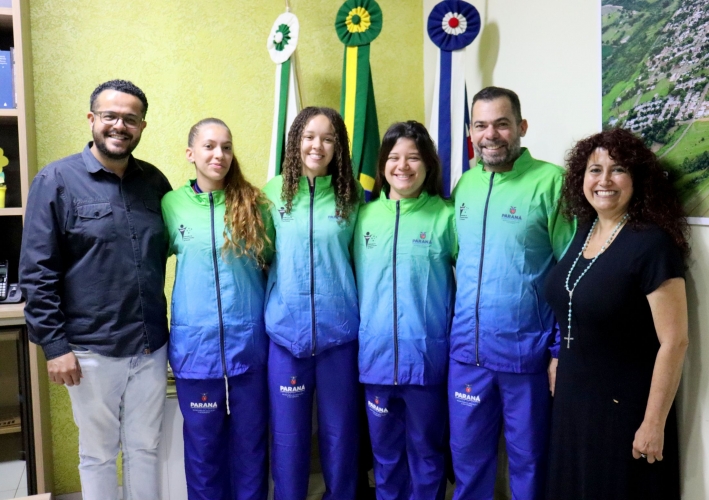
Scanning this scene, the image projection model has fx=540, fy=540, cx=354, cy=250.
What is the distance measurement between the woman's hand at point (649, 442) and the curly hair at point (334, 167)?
3.69 ft

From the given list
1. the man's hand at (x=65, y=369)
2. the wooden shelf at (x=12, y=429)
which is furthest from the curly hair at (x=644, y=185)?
the wooden shelf at (x=12, y=429)

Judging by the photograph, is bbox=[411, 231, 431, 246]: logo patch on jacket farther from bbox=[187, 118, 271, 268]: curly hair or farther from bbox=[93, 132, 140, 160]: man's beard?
bbox=[93, 132, 140, 160]: man's beard

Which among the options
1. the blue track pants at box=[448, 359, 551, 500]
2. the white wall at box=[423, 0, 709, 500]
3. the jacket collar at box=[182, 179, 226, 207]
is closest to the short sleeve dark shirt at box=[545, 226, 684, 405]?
the white wall at box=[423, 0, 709, 500]

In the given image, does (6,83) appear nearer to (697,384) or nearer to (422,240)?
(422,240)

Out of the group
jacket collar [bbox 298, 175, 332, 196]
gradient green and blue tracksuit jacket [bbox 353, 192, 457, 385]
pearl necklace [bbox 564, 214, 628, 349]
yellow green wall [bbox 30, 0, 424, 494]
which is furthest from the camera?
yellow green wall [bbox 30, 0, 424, 494]

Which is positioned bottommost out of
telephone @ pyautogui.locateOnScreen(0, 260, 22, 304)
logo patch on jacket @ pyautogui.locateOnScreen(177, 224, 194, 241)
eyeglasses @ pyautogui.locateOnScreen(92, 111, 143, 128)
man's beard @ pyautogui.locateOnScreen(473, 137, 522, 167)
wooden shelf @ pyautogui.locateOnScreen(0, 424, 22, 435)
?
wooden shelf @ pyautogui.locateOnScreen(0, 424, 22, 435)

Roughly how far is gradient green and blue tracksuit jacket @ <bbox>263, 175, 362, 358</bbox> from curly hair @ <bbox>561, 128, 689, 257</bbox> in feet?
2.81

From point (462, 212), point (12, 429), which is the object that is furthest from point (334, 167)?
point (12, 429)

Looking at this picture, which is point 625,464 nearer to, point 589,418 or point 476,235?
point 589,418

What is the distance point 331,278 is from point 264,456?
29.0 inches

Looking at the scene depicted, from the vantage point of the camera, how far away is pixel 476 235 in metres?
1.80

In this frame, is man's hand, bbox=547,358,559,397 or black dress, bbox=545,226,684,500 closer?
black dress, bbox=545,226,684,500

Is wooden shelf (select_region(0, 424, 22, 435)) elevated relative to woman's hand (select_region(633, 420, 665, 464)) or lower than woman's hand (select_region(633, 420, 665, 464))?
lower

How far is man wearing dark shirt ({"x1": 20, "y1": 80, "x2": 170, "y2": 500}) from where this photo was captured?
66.6 inches
